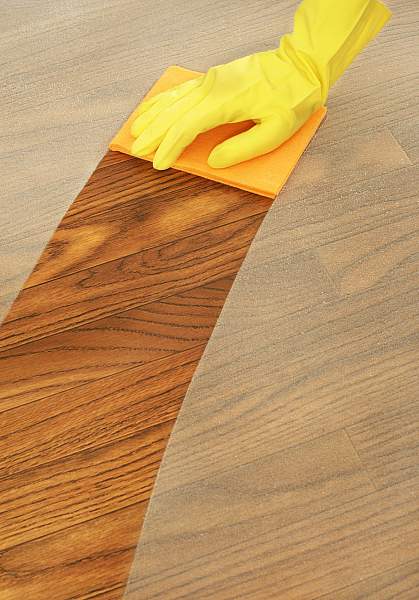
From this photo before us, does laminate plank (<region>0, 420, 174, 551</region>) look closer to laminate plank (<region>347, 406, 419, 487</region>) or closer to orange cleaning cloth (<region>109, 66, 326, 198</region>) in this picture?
laminate plank (<region>347, 406, 419, 487</region>)

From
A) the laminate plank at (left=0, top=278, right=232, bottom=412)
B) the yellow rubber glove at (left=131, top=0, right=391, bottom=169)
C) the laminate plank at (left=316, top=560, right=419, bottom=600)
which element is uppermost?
the yellow rubber glove at (left=131, top=0, right=391, bottom=169)

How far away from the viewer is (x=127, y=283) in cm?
116

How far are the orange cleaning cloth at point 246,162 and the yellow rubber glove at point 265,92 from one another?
0.02m

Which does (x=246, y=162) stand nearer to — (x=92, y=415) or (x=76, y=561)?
(x=92, y=415)

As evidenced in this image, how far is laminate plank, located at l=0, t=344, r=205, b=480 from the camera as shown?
3.29 ft

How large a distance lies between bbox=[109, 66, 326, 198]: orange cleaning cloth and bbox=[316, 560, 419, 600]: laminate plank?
1.93 feet

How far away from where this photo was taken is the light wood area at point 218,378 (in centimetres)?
93

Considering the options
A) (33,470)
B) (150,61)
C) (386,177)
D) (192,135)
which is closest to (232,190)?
(192,135)

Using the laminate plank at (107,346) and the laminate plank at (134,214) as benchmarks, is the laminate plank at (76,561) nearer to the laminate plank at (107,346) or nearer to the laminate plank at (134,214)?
the laminate plank at (107,346)

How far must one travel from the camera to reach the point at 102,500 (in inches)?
38.1

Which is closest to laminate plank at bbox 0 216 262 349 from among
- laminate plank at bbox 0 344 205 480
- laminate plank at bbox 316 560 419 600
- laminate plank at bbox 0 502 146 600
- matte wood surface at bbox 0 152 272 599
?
matte wood surface at bbox 0 152 272 599

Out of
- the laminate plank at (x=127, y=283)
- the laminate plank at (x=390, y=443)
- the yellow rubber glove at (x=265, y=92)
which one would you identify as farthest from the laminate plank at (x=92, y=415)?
the yellow rubber glove at (x=265, y=92)

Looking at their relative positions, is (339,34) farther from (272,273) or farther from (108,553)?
(108,553)

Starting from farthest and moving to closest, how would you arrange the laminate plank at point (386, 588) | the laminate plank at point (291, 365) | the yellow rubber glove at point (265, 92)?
the yellow rubber glove at point (265, 92) → the laminate plank at point (291, 365) → the laminate plank at point (386, 588)
